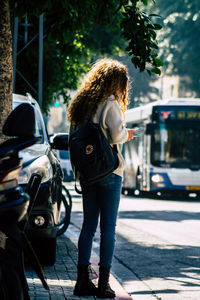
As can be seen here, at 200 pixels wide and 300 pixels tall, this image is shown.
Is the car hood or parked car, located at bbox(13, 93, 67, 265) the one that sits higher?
the car hood

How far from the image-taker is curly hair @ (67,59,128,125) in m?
5.18

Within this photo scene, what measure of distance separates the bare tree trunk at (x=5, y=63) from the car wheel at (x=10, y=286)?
2159 mm

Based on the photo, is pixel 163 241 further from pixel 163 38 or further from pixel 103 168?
pixel 163 38

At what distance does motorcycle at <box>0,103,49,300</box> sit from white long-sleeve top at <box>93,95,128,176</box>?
1.89 metres

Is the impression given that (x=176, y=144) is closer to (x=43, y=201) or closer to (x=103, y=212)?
(x=43, y=201)

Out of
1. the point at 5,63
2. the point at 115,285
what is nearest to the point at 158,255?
the point at 115,285

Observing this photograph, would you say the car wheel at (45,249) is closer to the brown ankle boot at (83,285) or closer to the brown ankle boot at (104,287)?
the brown ankle boot at (83,285)

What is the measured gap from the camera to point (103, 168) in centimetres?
496

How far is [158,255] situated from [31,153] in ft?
8.55

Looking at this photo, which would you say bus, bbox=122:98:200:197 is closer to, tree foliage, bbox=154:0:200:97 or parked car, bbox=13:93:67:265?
parked car, bbox=13:93:67:265

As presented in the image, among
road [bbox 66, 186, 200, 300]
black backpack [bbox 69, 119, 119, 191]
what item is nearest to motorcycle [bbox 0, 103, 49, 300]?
black backpack [bbox 69, 119, 119, 191]

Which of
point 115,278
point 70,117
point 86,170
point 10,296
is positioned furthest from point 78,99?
point 10,296

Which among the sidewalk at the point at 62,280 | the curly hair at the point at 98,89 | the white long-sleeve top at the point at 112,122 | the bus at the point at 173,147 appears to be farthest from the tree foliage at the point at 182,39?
the white long-sleeve top at the point at 112,122

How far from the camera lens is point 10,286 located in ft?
9.90
